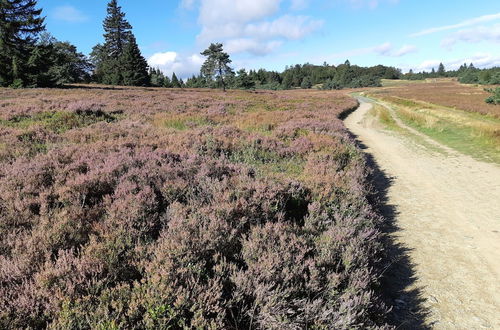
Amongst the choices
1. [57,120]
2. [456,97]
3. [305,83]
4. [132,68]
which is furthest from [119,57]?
[305,83]

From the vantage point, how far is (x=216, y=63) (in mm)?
→ 72438

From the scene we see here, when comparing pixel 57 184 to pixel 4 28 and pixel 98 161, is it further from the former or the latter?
pixel 4 28

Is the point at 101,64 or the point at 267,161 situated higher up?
the point at 101,64

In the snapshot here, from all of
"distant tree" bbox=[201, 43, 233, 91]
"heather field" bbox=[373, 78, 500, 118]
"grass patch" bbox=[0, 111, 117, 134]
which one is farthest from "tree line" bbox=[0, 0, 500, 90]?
"heather field" bbox=[373, 78, 500, 118]

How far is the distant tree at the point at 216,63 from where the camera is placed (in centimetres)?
7119

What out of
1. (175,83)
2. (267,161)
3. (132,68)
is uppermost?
(132,68)

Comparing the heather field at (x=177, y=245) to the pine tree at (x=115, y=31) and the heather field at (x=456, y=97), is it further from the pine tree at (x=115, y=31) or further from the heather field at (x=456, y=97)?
the pine tree at (x=115, y=31)

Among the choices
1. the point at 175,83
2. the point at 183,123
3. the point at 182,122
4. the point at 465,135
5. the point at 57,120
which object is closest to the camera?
the point at 57,120

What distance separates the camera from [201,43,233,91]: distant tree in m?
71.2

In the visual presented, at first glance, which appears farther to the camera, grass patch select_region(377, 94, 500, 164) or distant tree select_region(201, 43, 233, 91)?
distant tree select_region(201, 43, 233, 91)

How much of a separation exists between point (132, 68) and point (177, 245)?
63.9m

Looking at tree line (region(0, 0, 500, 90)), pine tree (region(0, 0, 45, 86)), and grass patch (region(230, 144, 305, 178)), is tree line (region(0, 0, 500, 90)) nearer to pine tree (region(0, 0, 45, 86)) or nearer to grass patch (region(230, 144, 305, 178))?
pine tree (region(0, 0, 45, 86))

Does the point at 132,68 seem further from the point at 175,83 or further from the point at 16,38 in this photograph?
the point at 175,83

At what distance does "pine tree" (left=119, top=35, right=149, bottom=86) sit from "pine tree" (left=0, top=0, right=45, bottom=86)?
1726cm
